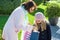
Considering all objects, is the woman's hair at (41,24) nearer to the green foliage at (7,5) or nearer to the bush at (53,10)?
the bush at (53,10)

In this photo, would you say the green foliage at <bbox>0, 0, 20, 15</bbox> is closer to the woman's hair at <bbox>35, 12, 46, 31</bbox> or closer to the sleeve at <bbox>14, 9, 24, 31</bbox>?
the woman's hair at <bbox>35, 12, 46, 31</bbox>

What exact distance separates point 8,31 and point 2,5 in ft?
33.5

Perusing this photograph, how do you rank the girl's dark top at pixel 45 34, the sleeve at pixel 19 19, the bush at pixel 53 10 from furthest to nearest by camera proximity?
the bush at pixel 53 10
the girl's dark top at pixel 45 34
the sleeve at pixel 19 19

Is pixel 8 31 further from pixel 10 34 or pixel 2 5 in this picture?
pixel 2 5

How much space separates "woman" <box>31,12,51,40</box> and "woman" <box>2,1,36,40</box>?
62cm

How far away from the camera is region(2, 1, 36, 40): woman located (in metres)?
5.10

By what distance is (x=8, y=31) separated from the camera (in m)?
5.33

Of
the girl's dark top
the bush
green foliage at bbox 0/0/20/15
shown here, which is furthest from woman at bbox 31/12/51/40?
green foliage at bbox 0/0/20/15

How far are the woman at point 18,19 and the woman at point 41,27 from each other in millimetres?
616

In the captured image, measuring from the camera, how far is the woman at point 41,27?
5.84 m

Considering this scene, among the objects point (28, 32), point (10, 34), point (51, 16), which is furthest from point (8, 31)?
point (51, 16)

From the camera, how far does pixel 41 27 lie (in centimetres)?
595

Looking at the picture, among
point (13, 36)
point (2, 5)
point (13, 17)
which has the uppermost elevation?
point (2, 5)

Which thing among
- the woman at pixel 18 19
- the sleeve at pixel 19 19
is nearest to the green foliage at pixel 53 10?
the woman at pixel 18 19
